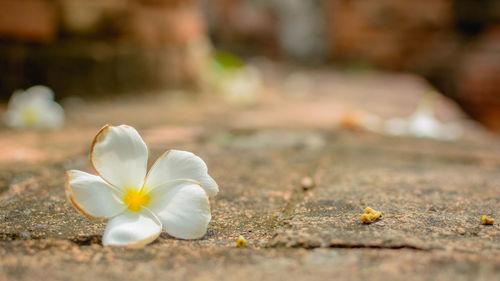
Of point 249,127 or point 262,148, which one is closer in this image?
point 262,148

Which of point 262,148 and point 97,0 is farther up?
point 97,0

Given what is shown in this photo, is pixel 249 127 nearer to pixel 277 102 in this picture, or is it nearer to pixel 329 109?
Result: pixel 329 109

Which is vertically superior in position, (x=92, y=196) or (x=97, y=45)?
(x=97, y=45)

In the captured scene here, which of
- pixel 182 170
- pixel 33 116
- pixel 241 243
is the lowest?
pixel 33 116

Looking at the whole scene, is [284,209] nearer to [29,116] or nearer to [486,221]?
[486,221]

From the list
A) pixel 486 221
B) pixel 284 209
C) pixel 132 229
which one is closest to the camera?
pixel 132 229

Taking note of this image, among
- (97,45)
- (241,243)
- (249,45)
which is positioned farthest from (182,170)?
(249,45)

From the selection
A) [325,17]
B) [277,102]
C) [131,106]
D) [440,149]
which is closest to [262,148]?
[440,149]
